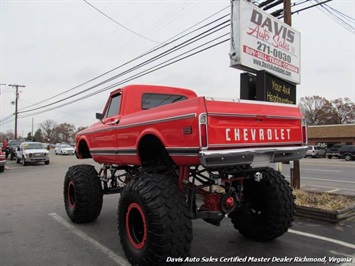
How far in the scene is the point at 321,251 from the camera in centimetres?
471

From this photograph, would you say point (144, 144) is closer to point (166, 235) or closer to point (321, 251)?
point (166, 235)

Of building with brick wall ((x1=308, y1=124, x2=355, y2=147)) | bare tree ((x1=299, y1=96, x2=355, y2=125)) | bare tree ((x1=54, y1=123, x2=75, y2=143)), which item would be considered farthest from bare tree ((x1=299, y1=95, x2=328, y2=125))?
bare tree ((x1=54, y1=123, x2=75, y2=143))

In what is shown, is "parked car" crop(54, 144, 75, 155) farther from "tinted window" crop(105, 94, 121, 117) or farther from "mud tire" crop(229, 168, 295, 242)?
"mud tire" crop(229, 168, 295, 242)

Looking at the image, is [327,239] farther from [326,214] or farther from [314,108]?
[314,108]

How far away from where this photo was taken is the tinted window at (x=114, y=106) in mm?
5824

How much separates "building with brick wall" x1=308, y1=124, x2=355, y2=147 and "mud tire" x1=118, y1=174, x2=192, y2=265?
49.1 m

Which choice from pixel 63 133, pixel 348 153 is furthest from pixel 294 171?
pixel 63 133

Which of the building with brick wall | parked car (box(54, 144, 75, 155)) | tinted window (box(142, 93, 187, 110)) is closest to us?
tinted window (box(142, 93, 187, 110))

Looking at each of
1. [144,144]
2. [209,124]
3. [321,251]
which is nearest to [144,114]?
[144,144]

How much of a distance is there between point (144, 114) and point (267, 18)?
4373mm

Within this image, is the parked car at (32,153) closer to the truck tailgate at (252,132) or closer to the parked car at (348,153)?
the truck tailgate at (252,132)

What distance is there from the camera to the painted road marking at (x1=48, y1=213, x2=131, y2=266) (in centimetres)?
444

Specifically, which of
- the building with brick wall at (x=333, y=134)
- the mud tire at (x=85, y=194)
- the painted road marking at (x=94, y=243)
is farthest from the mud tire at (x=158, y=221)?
the building with brick wall at (x=333, y=134)

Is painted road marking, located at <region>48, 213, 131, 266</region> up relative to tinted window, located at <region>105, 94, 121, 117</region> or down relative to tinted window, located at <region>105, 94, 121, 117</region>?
down
